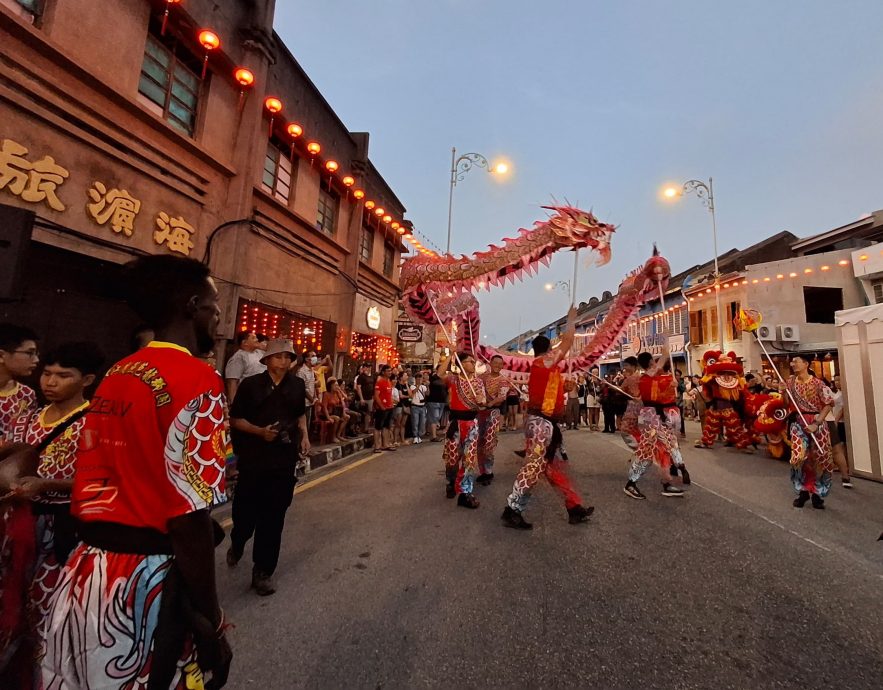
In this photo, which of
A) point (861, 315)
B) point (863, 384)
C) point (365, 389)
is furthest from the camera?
point (365, 389)

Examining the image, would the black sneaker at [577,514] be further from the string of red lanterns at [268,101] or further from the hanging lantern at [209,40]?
the hanging lantern at [209,40]

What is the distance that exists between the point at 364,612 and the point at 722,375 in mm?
10111

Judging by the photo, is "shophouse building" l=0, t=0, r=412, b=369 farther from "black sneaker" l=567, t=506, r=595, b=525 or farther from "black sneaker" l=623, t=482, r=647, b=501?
"black sneaker" l=623, t=482, r=647, b=501

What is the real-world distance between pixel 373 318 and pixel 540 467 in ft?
39.6

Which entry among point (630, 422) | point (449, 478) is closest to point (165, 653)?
point (449, 478)

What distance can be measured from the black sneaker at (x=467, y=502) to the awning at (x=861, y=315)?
24.3ft

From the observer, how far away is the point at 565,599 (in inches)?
112

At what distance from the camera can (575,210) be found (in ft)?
17.9

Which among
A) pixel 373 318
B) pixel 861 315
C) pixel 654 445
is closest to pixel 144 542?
pixel 654 445

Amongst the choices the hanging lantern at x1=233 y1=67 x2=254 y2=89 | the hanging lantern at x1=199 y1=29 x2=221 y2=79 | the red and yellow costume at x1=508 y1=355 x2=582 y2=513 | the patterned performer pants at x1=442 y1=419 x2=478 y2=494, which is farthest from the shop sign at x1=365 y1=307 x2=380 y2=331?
the red and yellow costume at x1=508 y1=355 x2=582 y2=513

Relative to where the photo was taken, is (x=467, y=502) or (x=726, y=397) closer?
(x=467, y=502)

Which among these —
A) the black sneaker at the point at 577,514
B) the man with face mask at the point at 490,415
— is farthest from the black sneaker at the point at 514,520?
the man with face mask at the point at 490,415

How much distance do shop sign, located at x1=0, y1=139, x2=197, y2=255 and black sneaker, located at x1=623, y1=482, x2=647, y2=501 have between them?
27.5 feet

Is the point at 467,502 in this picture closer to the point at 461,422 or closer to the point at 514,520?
the point at 514,520
